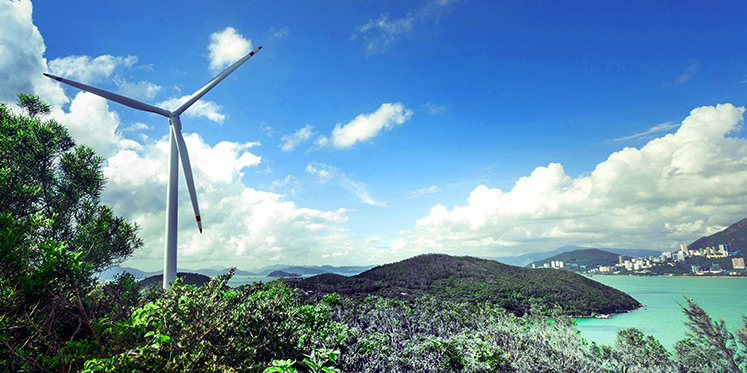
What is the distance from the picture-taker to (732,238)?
70.5 meters

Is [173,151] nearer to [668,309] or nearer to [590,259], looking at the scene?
[668,309]

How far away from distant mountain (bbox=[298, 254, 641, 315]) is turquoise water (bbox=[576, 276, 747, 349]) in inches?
131

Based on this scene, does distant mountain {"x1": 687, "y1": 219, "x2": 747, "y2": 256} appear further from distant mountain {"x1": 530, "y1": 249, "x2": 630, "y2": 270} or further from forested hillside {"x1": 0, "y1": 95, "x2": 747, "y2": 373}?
forested hillside {"x1": 0, "y1": 95, "x2": 747, "y2": 373}

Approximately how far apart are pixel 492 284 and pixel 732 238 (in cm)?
5561

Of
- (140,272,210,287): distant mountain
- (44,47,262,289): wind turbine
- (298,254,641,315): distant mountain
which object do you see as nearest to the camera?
(140,272,210,287): distant mountain

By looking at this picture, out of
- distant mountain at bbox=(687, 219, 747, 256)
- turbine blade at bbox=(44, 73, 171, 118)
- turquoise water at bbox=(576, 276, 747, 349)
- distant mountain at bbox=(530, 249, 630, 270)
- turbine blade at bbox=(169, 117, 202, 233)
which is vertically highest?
turbine blade at bbox=(44, 73, 171, 118)

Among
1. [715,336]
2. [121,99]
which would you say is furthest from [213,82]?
[715,336]

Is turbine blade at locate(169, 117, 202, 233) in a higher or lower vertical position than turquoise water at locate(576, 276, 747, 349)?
higher

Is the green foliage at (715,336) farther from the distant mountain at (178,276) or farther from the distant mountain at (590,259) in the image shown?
the distant mountain at (590,259)

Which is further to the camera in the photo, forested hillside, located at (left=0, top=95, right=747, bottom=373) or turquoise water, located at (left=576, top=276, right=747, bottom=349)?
turquoise water, located at (left=576, top=276, right=747, bottom=349)

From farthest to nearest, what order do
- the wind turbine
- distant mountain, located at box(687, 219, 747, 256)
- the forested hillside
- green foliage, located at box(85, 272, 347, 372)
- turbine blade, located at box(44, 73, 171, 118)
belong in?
1. distant mountain, located at box(687, 219, 747, 256)
2. turbine blade, located at box(44, 73, 171, 118)
3. the wind turbine
4. the forested hillside
5. green foliage, located at box(85, 272, 347, 372)

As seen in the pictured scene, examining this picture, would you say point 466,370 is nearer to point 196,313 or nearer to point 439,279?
point 196,313

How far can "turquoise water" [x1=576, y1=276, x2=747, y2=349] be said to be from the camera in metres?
39.5

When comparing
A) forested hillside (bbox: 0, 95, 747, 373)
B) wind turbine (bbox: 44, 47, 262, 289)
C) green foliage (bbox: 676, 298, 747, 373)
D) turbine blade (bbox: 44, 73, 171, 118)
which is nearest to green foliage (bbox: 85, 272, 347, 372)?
forested hillside (bbox: 0, 95, 747, 373)
